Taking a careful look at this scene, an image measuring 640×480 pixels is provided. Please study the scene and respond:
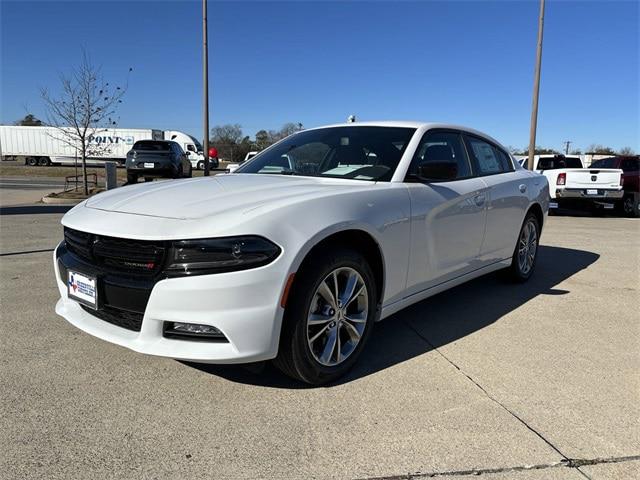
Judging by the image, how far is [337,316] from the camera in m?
2.97

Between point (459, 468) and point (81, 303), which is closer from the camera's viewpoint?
point (459, 468)

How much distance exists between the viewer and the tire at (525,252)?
5.22 metres

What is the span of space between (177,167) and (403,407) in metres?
15.3

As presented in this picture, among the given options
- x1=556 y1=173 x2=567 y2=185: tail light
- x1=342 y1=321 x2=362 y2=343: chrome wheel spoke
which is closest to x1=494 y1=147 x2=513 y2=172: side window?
x1=342 y1=321 x2=362 y2=343: chrome wheel spoke

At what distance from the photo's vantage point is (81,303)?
2.89 m

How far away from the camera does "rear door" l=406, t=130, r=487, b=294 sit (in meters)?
3.50

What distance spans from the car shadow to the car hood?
0.90 metres

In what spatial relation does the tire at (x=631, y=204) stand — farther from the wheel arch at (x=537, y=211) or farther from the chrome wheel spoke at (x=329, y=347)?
the chrome wheel spoke at (x=329, y=347)

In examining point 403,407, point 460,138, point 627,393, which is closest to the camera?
point 403,407

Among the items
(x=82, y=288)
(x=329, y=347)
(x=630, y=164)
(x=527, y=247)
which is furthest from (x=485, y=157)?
(x=630, y=164)

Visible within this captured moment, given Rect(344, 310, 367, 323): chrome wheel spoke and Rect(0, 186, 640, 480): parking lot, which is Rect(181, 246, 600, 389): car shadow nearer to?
Rect(0, 186, 640, 480): parking lot

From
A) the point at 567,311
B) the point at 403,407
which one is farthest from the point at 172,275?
the point at 567,311

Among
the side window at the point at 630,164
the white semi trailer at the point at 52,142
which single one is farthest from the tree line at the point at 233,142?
the side window at the point at 630,164

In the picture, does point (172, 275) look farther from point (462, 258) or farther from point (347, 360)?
point (462, 258)
